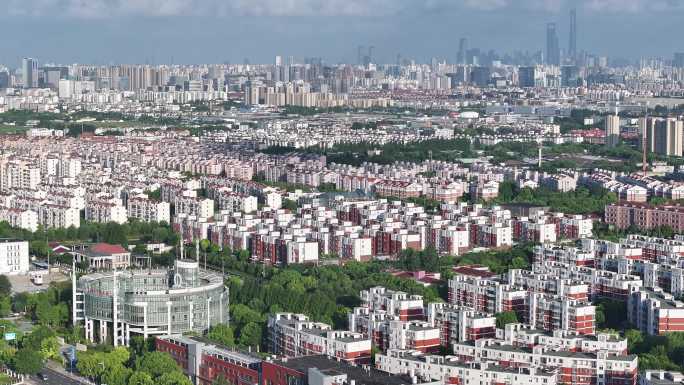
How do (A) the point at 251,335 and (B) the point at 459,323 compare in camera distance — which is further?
(A) the point at 251,335

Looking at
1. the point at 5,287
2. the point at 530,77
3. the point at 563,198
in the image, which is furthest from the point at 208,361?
the point at 530,77

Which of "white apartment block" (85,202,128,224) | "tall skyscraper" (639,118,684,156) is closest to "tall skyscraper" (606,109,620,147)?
"tall skyscraper" (639,118,684,156)

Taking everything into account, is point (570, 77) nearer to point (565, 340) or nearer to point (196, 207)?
point (196, 207)

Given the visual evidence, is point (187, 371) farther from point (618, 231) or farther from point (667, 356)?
point (618, 231)

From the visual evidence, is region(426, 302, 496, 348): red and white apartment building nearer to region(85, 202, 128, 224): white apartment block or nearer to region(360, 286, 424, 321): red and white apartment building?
region(360, 286, 424, 321): red and white apartment building

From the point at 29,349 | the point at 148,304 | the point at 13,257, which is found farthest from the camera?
the point at 13,257

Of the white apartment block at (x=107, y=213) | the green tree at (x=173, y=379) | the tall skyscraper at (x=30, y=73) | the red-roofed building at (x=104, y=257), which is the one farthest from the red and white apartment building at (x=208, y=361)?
the tall skyscraper at (x=30, y=73)

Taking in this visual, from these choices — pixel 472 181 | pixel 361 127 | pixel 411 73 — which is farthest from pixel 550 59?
pixel 472 181
